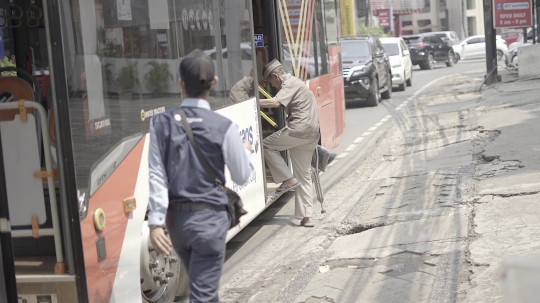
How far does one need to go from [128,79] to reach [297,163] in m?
3.75

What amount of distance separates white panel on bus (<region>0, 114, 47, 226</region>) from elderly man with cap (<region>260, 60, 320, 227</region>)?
400 centimetres

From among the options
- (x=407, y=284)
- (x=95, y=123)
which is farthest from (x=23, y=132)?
(x=407, y=284)

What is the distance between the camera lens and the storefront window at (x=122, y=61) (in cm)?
429

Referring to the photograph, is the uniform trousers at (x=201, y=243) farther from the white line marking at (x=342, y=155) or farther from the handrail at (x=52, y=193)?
the white line marking at (x=342, y=155)

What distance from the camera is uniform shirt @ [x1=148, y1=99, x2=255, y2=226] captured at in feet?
12.4

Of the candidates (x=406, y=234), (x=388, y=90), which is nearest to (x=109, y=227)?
(x=406, y=234)

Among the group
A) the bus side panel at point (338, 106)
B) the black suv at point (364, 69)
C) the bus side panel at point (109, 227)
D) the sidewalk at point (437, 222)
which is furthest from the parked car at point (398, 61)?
the bus side panel at point (109, 227)

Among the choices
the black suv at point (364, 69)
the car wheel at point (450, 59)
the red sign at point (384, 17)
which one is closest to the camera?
the black suv at point (364, 69)

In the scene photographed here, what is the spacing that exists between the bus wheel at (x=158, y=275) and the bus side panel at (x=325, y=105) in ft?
16.7

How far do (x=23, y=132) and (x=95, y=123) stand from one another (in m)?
0.43

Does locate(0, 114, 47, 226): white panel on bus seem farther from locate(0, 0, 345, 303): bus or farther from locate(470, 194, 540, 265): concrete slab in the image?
locate(470, 194, 540, 265): concrete slab

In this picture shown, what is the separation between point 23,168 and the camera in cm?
451

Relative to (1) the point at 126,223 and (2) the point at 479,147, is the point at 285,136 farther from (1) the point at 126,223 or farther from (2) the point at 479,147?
(2) the point at 479,147

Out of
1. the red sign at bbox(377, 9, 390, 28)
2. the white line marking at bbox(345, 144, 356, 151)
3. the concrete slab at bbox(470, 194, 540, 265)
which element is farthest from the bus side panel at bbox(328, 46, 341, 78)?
the red sign at bbox(377, 9, 390, 28)
